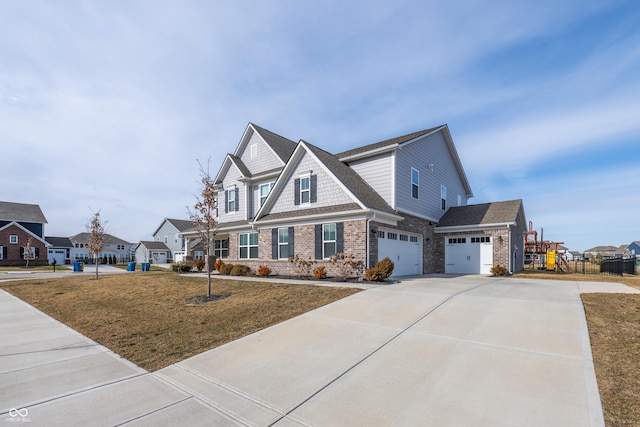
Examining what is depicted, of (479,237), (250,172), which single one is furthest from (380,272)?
(250,172)

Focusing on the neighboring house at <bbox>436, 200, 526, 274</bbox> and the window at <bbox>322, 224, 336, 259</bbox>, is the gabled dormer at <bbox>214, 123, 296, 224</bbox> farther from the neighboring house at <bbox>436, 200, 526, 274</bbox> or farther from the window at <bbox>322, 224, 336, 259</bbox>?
the neighboring house at <bbox>436, 200, 526, 274</bbox>

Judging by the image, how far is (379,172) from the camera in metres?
17.0

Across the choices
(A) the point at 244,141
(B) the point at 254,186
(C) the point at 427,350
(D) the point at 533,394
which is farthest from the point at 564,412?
(A) the point at 244,141

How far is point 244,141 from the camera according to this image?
23.4 meters

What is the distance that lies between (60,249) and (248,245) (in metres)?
56.9

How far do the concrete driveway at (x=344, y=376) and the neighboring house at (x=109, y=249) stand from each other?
67.3m

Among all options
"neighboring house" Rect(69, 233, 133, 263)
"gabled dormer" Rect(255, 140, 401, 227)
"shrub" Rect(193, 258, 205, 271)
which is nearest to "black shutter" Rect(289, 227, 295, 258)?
"gabled dormer" Rect(255, 140, 401, 227)

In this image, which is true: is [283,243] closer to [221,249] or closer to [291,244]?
[291,244]

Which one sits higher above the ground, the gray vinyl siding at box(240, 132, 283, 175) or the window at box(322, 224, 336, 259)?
the gray vinyl siding at box(240, 132, 283, 175)

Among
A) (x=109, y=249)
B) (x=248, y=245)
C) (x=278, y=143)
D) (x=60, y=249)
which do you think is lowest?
(x=109, y=249)

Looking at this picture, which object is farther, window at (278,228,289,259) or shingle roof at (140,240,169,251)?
shingle roof at (140,240,169,251)

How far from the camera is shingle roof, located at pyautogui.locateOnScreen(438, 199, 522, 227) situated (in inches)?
725

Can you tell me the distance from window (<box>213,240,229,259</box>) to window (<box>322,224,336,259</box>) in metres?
11.1

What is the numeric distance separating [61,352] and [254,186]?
16783mm
